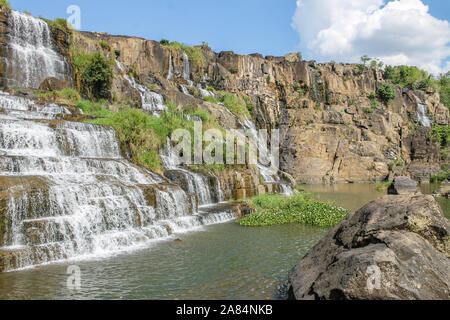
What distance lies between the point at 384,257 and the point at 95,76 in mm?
21935

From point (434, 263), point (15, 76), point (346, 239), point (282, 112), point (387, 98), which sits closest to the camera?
point (434, 263)

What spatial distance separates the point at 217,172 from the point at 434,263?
1344cm

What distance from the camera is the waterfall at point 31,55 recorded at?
19375 millimetres

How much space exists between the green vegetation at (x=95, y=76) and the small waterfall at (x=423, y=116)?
43.5m

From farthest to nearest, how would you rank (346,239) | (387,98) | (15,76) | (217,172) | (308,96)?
(387,98) < (308,96) < (15,76) < (217,172) < (346,239)

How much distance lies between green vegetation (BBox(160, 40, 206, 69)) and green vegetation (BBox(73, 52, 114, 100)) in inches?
629

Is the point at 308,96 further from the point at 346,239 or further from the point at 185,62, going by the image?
the point at 346,239

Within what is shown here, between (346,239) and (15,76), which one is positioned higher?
(15,76)

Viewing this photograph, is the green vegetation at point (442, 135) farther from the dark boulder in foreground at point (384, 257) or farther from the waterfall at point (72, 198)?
the dark boulder in foreground at point (384, 257)

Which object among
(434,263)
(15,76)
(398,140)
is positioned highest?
(15,76)

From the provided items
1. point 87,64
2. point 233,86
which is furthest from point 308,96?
point 87,64

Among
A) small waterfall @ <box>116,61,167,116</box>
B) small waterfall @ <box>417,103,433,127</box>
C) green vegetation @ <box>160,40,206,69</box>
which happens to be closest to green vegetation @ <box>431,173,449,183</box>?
small waterfall @ <box>417,103,433,127</box>

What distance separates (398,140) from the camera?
42.3 m

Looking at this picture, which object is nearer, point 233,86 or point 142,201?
point 142,201
